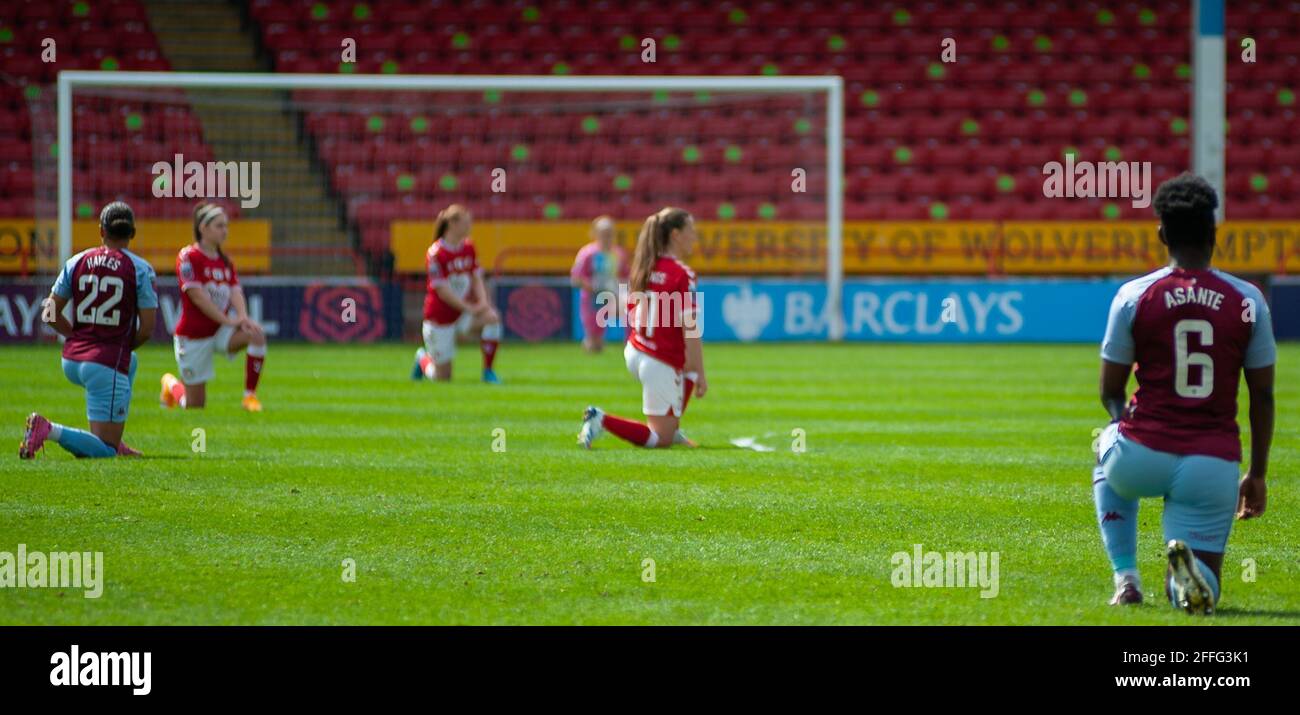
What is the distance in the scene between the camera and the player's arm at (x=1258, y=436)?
5.99 metres

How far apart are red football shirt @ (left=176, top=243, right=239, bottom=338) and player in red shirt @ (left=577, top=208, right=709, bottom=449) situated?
437 centimetres

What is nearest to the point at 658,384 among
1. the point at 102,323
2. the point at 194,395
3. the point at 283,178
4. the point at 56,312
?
the point at 102,323

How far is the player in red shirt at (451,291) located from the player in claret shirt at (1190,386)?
11837mm

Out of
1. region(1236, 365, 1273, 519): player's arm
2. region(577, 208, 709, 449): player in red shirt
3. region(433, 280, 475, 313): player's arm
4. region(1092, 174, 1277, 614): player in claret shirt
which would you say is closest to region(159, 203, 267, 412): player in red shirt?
region(433, 280, 475, 313): player's arm

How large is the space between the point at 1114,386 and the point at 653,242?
552 centimetres

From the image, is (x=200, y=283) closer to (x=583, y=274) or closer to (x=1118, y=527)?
(x=1118, y=527)

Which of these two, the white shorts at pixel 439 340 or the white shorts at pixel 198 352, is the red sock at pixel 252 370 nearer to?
the white shorts at pixel 198 352

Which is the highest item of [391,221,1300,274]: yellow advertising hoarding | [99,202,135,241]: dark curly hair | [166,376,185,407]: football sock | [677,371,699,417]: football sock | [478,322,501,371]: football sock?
[391,221,1300,274]: yellow advertising hoarding

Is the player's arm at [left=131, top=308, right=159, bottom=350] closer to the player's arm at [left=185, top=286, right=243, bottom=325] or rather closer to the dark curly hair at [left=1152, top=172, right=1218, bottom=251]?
the player's arm at [left=185, top=286, right=243, bottom=325]

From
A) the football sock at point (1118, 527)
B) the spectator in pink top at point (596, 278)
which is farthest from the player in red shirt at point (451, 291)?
the football sock at point (1118, 527)

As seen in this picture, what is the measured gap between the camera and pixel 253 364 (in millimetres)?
14508

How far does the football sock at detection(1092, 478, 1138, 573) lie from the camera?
6176mm

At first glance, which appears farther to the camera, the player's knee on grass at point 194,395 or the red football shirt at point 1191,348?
the player's knee on grass at point 194,395
